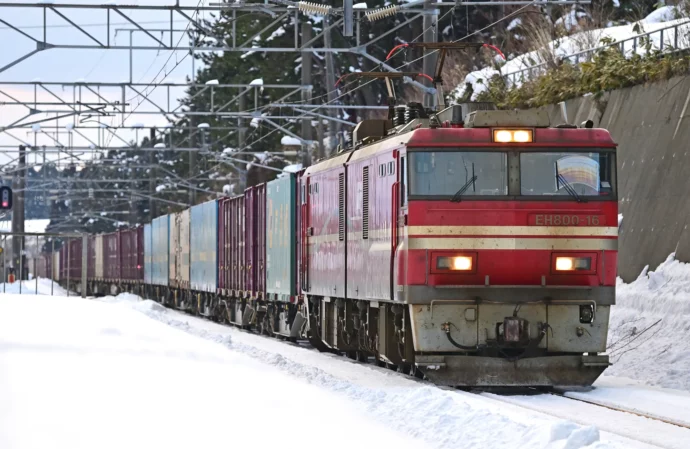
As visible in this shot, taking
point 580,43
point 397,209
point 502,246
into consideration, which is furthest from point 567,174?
point 580,43

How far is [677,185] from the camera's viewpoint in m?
21.9

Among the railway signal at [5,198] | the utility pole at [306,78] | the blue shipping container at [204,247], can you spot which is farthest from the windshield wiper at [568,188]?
the utility pole at [306,78]

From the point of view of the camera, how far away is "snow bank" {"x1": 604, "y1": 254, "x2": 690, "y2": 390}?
55.9 ft

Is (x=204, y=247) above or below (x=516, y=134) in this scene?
below

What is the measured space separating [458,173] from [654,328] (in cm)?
572

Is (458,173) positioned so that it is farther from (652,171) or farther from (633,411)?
(652,171)

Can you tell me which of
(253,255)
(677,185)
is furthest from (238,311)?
(677,185)

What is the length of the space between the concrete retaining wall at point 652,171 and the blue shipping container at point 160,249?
26758mm

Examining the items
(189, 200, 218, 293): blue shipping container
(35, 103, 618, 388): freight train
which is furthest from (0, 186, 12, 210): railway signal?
(35, 103, 618, 388): freight train

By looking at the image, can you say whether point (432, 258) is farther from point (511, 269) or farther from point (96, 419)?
point (96, 419)

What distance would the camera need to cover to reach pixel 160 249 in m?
51.1

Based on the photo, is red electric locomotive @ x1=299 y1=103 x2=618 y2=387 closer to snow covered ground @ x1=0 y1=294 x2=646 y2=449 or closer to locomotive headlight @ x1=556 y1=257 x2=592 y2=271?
locomotive headlight @ x1=556 y1=257 x2=592 y2=271

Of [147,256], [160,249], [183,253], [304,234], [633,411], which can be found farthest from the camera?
[147,256]

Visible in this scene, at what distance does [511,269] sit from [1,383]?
578 cm
